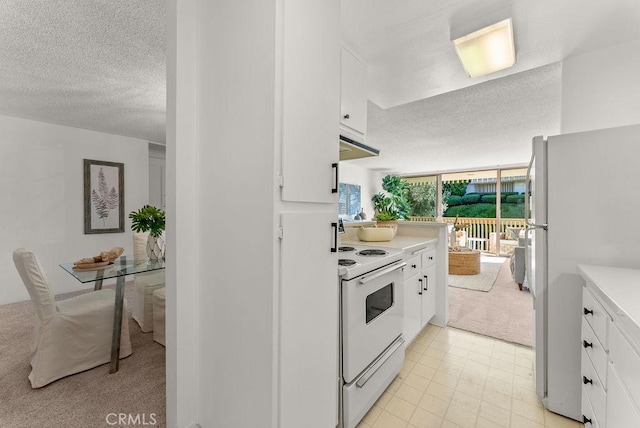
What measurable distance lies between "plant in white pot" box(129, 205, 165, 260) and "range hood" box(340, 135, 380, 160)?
183 cm

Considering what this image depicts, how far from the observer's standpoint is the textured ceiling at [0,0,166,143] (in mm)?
1657

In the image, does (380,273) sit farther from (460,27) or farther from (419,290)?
(460,27)

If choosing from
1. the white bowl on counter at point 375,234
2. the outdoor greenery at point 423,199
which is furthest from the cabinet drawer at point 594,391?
the outdoor greenery at point 423,199

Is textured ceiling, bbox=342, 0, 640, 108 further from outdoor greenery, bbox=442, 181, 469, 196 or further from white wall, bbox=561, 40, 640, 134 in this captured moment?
outdoor greenery, bbox=442, 181, 469, 196

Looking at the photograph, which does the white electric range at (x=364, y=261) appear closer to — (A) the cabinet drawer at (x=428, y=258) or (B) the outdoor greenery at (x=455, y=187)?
(A) the cabinet drawer at (x=428, y=258)

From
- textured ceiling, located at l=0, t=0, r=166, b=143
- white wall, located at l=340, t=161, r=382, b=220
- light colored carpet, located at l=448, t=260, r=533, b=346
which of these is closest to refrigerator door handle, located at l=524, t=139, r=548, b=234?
light colored carpet, located at l=448, t=260, r=533, b=346

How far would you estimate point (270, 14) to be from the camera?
101 cm

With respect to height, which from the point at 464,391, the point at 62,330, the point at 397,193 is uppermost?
the point at 397,193

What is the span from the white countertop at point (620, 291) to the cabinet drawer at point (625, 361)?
47 mm

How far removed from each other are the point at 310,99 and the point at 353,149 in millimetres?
940

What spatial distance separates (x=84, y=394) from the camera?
1.72 metres

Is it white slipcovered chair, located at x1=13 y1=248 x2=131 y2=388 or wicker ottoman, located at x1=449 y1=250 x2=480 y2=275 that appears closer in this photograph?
white slipcovered chair, located at x1=13 y1=248 x2=131 y2=388

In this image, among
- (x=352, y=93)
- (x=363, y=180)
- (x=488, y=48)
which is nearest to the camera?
(x=488, y=48)

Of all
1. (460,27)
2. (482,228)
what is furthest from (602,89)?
(482,228)
